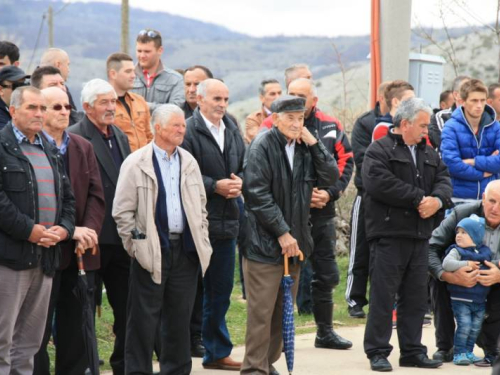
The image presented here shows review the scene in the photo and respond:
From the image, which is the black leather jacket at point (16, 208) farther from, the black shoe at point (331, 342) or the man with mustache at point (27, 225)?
the black shoe at point (331, 342)

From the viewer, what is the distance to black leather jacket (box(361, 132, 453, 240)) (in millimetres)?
7645

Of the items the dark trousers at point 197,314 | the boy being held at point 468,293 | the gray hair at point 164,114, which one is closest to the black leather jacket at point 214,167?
the gray hair at point 164,114

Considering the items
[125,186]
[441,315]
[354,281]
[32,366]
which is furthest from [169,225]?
[354,281]

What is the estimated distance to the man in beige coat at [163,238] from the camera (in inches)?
265

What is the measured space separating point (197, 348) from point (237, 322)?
141cm

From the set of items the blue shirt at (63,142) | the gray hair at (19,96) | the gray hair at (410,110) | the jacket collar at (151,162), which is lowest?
the jacket collar at (151,162)

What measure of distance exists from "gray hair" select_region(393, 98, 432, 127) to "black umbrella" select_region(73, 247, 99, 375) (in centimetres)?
291

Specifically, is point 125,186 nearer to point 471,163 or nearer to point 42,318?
point 42,318

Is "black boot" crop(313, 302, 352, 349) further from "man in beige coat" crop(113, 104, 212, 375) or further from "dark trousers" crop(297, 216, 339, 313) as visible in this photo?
"man in beige coat" crop(113, 104, 212, 375)

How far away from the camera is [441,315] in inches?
326

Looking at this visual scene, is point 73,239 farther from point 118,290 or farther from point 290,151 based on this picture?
point 290,151

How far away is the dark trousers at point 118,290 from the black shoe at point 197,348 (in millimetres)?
1052

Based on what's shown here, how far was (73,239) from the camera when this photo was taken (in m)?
6.59

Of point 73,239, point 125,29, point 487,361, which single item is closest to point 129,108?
point 73,239
